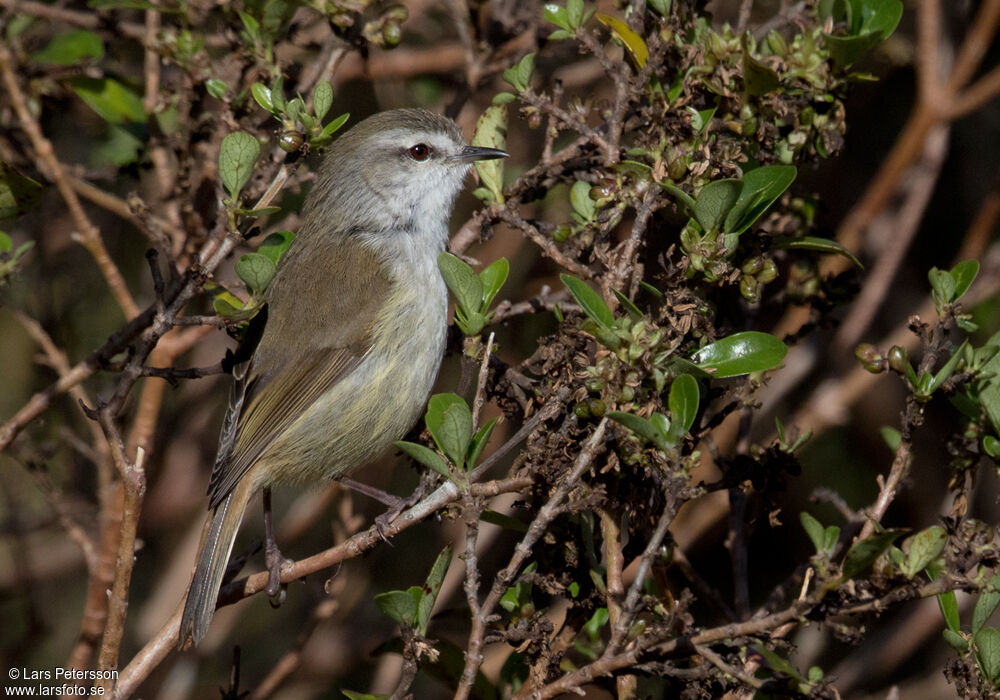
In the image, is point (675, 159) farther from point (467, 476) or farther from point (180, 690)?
point (180, 690)

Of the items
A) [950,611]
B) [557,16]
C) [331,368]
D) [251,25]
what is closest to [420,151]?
[331,368]

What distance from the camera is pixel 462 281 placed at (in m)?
2.67

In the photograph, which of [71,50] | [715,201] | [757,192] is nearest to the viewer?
[715,201]

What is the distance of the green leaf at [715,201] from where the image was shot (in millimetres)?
2188

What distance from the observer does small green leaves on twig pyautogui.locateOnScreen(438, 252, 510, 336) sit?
8.67 feet

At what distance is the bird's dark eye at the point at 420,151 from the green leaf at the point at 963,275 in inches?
96.3

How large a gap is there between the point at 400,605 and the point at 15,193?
5.74 feet

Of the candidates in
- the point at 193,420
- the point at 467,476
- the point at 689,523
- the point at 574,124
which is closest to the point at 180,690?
the point at 193,420

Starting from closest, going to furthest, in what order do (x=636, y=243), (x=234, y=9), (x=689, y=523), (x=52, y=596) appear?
(x=636, y=243) < (x=234, y=9) < (x=689, y=523) < (x=52, y=596)

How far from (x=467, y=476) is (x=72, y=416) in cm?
377

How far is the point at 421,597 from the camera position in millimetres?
2621

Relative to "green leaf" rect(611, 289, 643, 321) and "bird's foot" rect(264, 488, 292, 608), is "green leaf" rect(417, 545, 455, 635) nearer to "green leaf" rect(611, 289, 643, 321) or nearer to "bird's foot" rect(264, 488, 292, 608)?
"bird's foot" rect(264, 488, 292, 608)

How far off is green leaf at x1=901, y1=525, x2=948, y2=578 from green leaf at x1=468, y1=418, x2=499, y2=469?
949 millimetres

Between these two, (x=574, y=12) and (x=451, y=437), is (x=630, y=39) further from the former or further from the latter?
(x=451, y=437)
